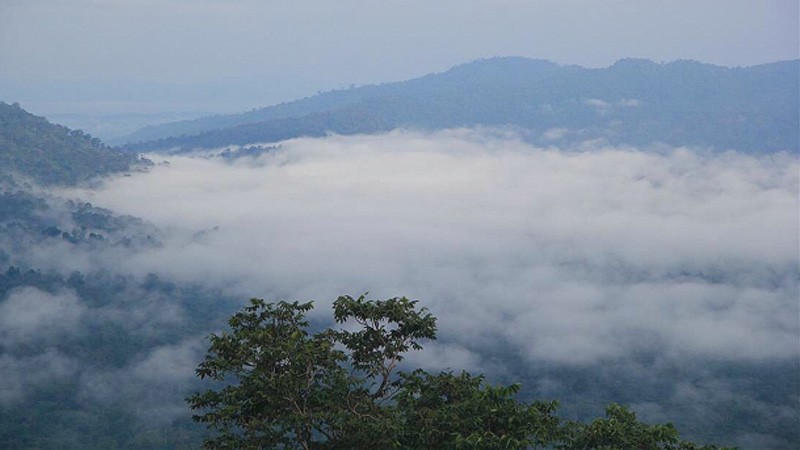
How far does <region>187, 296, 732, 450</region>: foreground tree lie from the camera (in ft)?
49.5

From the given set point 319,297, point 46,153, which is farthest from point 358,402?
point 46,153

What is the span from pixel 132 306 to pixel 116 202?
5703 centimetres

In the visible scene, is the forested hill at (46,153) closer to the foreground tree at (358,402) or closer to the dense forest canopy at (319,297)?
the dense forest canopy at (319,297)

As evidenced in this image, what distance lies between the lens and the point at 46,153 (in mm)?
170500

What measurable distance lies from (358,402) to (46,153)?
16919 centimetres

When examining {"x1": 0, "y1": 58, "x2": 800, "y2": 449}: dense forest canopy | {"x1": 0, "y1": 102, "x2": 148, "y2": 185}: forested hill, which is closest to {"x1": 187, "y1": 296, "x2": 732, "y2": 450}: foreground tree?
{"x1": 0, "y1": 58, "x2": 800, "y2": 449}: dense forest canopy

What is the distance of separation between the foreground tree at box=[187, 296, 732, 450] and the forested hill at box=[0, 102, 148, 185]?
15841 centimetres

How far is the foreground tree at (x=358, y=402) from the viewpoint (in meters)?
15.1

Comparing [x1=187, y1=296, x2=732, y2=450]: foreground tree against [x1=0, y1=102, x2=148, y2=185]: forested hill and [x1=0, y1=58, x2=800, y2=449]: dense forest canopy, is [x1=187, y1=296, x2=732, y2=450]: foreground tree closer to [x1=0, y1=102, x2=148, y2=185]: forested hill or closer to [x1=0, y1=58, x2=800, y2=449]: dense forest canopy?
[x1=0, y1=58, x2=800, y2=449]: dense forest canopy

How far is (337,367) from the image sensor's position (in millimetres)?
16219

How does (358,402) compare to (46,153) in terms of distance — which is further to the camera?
(46,153)

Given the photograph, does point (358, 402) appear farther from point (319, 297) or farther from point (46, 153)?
point (46, 153)

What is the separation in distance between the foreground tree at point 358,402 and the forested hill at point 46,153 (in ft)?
520

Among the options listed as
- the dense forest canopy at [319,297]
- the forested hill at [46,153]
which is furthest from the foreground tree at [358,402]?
the forested hill at [46,153]
